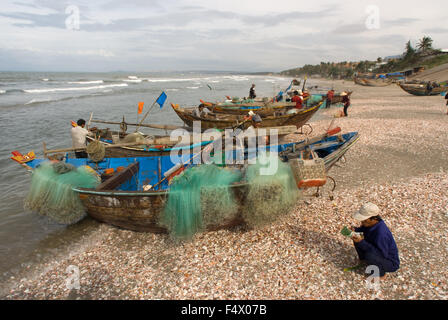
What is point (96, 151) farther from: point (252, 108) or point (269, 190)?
point (252, 108)

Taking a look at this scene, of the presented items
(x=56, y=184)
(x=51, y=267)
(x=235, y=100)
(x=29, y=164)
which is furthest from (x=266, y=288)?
(x=235, y=100)

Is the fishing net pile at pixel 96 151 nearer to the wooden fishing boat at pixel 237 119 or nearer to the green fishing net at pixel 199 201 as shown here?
the green fishing net at pixel 199 201

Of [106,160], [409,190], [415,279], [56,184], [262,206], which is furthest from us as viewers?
[106,160]

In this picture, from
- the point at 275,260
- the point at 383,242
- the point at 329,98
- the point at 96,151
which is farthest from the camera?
the point at 329,98

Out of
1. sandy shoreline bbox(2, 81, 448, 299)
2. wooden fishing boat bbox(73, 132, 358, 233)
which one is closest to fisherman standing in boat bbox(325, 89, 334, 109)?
sandy shoreline bbox(2, 81, 448, 299)

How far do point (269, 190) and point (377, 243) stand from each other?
2095 mm

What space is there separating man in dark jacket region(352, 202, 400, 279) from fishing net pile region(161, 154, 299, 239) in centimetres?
154

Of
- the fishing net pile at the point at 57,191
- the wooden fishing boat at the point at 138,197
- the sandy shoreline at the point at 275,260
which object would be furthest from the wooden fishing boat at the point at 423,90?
Result: the fishing net pile at the point at 57,191

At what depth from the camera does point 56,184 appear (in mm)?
5895

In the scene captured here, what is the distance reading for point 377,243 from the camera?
405cm

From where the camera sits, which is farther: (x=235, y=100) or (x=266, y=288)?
(x=235, y=100)

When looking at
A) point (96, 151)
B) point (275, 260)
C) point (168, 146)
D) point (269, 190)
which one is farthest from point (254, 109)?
point (275, 260)

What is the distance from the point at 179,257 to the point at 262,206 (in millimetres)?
2178

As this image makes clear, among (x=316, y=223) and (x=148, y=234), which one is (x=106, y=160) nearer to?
(x=148, y=234)
